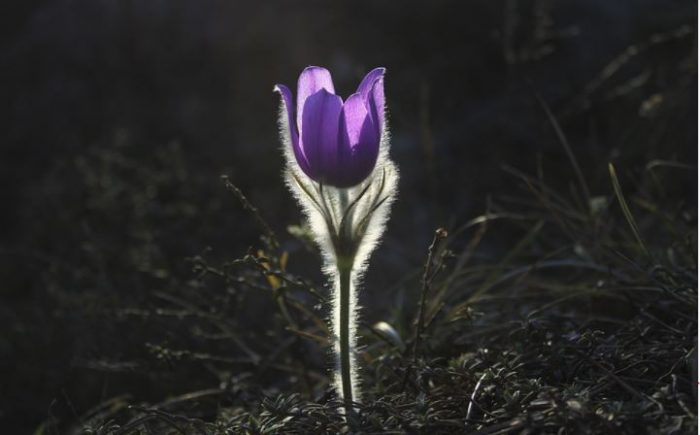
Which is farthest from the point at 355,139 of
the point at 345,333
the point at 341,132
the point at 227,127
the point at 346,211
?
the point at 227,127

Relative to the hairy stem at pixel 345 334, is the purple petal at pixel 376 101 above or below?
above

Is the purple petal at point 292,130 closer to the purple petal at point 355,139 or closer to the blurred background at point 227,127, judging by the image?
the purple petal at point 355,139

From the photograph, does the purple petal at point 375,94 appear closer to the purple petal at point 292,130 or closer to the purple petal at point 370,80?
the purple petal at point 370,80

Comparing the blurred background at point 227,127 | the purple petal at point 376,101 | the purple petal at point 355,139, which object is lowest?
the purple petal at point 355,139

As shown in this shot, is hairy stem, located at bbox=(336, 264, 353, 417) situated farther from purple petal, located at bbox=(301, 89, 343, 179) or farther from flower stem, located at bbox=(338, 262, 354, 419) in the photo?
purple petal, located at bbox=(301, 89, 343, 179)

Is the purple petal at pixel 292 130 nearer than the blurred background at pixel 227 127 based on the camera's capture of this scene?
Yes

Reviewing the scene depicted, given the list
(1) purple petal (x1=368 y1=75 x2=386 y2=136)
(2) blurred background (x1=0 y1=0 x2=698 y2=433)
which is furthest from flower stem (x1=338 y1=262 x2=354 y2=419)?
(2) blurred background (x1=0 y1=0 x2=698 y2=433)

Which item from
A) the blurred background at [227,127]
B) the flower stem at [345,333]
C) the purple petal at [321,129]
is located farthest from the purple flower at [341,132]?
the blurred background at [227,127]
